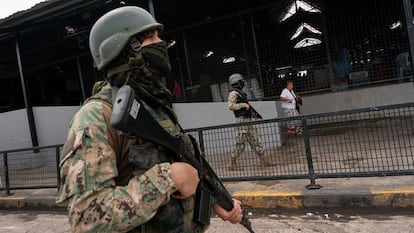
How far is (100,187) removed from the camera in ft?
3.56

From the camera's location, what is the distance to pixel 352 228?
11.4ft

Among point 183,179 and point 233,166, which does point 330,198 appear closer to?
point 233,166

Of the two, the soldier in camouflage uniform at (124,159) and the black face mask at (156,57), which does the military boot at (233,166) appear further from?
the black face mask at (156,57)

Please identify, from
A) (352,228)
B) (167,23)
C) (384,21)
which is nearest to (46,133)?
(167,23)

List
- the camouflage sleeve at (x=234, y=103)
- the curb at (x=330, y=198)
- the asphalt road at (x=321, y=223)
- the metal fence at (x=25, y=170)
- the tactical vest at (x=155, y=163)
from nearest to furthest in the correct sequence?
the tactical vest at (x=155, y=163) → the asphalt road at (x=321, y=223) → the curb at (x=330, y=198) → the camouflage sleeve at (x=234, y=103) → the metal fence at (x=25, y=170)

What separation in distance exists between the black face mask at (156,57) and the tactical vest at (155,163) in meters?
0.16

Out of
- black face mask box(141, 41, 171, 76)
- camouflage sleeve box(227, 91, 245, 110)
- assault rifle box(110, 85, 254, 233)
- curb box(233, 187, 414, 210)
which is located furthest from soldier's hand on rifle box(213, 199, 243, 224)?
camouflage sleeve box(227, 91, 245, 110)

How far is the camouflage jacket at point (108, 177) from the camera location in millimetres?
1068

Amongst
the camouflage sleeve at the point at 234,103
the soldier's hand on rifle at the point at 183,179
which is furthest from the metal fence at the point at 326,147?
the soldier's hand on rifle at the point at 183,179

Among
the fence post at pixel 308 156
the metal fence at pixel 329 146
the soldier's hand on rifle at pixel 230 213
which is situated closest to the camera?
the soldier's hand on rifle at pixel 230 213

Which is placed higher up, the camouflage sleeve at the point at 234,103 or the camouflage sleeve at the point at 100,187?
the camouflage sleeve at the point at 234,103

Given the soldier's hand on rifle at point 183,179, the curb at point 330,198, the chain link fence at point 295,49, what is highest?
the chain link fence at point 295,49

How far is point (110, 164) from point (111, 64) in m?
0.39

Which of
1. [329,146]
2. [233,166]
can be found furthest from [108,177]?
[329,146]
